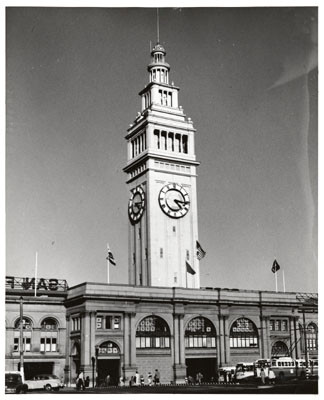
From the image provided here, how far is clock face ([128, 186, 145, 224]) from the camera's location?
84062mm

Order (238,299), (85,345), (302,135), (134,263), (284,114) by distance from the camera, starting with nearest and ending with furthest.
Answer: (302,135) → (284,114) → (85,345) → (238,299) → (134,263)

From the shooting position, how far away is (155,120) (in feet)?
277

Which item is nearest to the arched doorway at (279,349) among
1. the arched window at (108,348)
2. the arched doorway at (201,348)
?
the arched doorway at (201,348)

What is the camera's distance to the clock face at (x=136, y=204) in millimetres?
84062

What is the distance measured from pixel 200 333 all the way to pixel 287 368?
11.9 meters

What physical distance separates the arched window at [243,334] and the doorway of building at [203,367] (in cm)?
326

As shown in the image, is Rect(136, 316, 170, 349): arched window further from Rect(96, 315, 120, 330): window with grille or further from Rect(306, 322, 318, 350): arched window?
Rect(306, 322, 318, 350): arched window

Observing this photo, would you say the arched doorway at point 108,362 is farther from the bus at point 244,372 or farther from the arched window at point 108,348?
the bus at point 244,372

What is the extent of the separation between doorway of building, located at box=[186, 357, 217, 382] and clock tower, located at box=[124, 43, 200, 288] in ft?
32.8

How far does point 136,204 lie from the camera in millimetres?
85312

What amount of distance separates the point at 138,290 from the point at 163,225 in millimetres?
11563

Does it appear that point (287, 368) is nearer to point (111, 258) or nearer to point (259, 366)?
point (259, 366)
